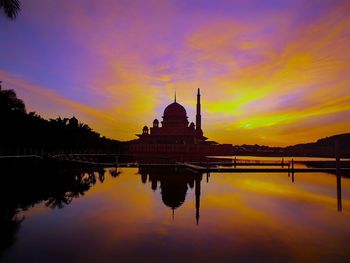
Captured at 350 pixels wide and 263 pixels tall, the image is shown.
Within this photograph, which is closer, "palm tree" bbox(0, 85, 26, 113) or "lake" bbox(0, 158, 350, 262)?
"lake" bbox(0, 158, 350, 262)

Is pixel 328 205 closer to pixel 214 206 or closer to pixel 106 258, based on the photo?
pixel 214 206

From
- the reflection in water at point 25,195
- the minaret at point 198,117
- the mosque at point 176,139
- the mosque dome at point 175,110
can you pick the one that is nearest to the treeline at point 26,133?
the reflection in water at point 25,195

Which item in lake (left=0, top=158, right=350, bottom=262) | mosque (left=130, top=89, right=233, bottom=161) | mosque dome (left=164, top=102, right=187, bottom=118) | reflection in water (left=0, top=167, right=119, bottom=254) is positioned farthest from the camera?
mosque dome (left=164, top=102, right=187, bottom=118)

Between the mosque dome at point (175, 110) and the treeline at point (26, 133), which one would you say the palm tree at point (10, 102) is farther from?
the mosque dome at point (175, 110)

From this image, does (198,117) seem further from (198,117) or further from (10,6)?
(10,6)

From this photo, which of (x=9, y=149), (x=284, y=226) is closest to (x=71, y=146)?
(x=9, y=149)

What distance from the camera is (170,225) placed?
A: 966cm

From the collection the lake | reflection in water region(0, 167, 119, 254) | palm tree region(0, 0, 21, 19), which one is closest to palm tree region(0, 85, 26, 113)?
reflection in water region(0, 167, 119, 254)

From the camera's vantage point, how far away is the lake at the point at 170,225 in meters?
7.19

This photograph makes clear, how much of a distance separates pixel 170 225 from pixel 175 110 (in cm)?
6119

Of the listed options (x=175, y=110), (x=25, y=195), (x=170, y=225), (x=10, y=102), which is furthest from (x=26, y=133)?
(x=175, y=110)

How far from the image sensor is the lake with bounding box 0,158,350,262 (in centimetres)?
719

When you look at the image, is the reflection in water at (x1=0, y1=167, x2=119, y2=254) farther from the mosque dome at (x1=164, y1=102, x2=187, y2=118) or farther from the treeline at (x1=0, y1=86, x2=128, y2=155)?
the mosque dome at (x1=164, y1=102, x2=187, y2=118)

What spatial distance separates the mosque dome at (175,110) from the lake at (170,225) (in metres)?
53.5
